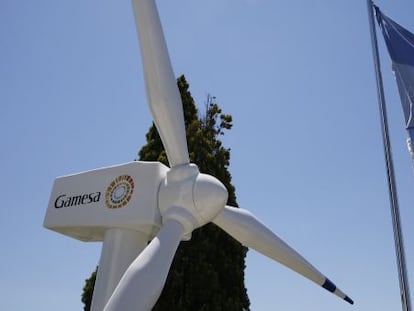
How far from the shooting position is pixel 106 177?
25.1ft

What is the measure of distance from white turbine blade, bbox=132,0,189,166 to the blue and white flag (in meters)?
4.80

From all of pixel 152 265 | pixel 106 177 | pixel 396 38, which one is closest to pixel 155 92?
pixel 106 177

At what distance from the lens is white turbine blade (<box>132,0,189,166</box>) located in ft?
24.2

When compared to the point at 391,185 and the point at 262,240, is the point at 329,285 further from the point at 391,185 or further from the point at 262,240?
the point at 391,185

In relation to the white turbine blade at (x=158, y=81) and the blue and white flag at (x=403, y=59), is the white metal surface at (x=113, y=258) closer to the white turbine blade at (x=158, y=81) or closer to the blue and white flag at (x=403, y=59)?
the white turbine blade at (x=158, y=81)

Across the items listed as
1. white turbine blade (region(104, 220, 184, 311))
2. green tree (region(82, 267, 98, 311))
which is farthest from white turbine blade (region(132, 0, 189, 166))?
green tree (region(82, 267, 98, 311))

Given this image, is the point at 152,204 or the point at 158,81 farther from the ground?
the point at 158,81

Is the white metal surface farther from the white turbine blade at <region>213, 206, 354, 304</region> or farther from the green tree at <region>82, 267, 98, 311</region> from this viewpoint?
the green tree at <region>82, 267, 98, 311</region>

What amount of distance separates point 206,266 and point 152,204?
27.8 ft

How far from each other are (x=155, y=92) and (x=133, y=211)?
6.43 ft

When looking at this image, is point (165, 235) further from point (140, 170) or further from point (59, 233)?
point (59, 233)

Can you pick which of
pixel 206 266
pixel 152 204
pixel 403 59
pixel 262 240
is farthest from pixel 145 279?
pixel 206 266

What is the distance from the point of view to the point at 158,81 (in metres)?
7.42

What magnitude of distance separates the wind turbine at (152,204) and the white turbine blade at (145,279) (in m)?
0.08
